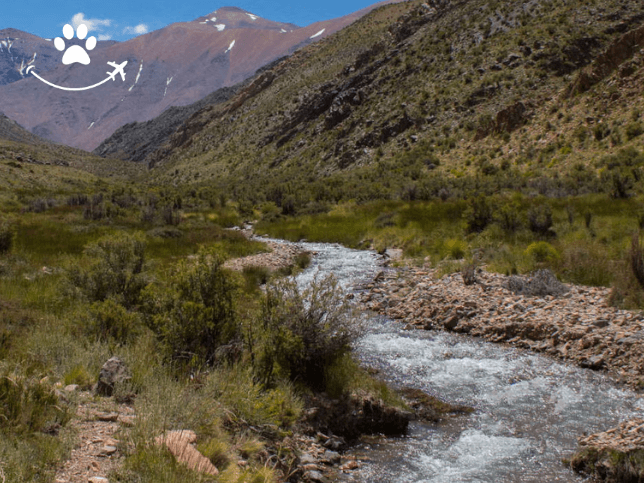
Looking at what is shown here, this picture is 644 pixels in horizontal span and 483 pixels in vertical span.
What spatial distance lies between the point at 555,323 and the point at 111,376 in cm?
799

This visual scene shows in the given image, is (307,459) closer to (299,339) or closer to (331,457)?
(331,457)

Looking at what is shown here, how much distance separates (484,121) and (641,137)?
14589mm

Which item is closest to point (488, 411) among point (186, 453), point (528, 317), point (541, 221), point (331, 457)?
point (331, 457)

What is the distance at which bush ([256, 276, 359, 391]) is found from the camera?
20.0 ft

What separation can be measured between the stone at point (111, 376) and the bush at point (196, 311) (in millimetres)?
800

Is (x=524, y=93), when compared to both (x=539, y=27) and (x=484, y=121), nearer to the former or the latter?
(x=484, y=121)

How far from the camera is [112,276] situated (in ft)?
27.4

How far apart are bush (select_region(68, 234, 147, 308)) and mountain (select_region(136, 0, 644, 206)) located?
20610mm

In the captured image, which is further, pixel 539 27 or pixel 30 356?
pixel 539 27

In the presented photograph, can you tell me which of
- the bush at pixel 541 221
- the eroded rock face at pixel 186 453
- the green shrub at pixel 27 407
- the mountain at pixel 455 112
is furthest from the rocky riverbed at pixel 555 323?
the mountain at pixel 455 112

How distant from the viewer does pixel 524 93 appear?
40062 millimetres

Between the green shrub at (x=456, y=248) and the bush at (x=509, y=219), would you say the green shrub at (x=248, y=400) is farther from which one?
the bush at (x=509, y=219)

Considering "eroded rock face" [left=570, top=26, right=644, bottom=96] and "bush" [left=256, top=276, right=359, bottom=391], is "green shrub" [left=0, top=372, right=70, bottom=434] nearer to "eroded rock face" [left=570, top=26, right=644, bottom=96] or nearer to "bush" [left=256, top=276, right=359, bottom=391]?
"bush" [left=256, top=276, right=359, bottom=391]

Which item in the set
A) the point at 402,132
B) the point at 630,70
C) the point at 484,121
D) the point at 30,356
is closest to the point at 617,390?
the point at 30,356
